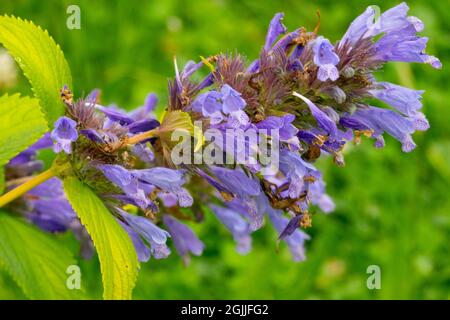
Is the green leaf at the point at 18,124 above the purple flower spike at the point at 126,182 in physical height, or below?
above

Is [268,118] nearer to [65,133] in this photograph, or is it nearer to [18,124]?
[65,133]

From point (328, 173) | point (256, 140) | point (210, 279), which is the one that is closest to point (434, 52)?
point (328, 173)

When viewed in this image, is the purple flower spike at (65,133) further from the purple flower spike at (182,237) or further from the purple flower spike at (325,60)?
the purple flower spike at (182,237)

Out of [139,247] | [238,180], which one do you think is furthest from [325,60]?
[139,247]

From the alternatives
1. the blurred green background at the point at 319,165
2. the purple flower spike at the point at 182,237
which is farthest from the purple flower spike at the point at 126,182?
the blurred green background at the point at 319,165

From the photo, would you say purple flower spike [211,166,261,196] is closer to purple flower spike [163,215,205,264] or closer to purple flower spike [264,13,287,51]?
purple flower spike [264,13,287,51]

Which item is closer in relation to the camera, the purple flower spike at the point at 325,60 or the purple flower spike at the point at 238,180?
the purple flower spike at the point at 325,60
